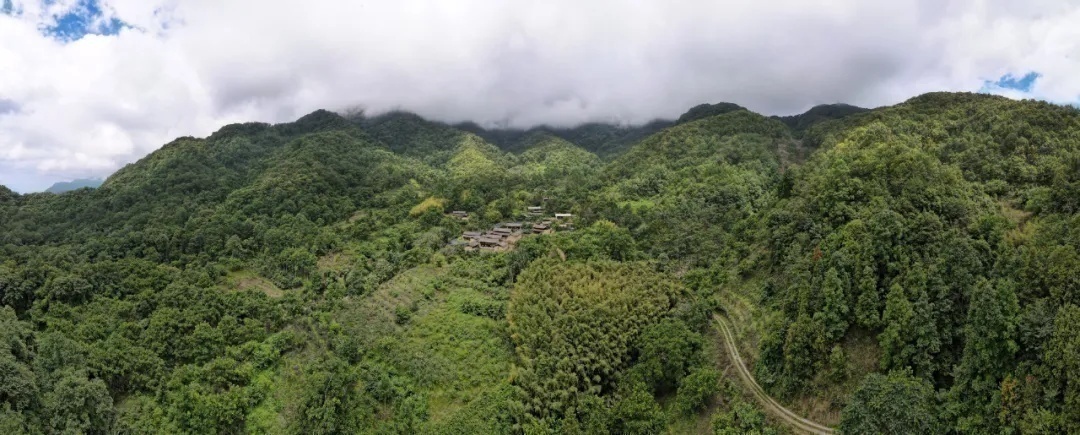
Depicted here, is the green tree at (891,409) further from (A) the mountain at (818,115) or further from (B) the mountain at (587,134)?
(B) the mountain at (587,134)

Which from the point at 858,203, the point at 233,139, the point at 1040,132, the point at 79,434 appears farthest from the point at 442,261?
the point at 233,139

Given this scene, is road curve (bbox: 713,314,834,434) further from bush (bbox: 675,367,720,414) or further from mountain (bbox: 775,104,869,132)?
mountain (bbox: 775,104,869,132)

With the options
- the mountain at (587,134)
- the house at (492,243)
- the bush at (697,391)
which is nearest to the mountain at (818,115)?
the mountain at (587,134)

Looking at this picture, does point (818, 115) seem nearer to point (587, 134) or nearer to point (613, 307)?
point (587, 134)

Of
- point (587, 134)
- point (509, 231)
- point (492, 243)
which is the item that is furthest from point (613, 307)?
point (587, 134)

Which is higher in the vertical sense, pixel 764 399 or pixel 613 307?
pixel 613 307

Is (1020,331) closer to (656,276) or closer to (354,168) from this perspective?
(656,276)
